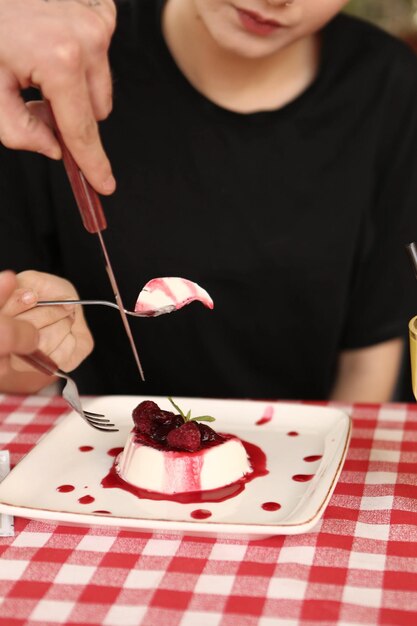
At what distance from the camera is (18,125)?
1095 mm

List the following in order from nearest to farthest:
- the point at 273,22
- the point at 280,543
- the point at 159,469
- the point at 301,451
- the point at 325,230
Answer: the point at 280,543 → the point at 159,469 → the point at 301,451 → the point at 273,22 → the point at 325,230

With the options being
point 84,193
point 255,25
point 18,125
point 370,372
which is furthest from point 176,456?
point 370,372

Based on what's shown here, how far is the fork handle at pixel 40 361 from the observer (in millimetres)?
1022

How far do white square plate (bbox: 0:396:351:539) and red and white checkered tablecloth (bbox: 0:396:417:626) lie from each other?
0.08 feet

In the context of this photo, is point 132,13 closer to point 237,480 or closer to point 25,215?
point 25,215

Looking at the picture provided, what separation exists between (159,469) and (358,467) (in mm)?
283

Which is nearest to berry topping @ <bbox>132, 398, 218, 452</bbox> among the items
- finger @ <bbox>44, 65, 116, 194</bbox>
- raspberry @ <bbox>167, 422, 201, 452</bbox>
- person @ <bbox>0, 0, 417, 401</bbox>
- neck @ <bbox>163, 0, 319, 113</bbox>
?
raspberry @ <bbox>167, 422, 201, 452</bbox>

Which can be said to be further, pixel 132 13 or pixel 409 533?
pixel 132 13

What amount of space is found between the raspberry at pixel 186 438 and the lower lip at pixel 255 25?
30.0 inches

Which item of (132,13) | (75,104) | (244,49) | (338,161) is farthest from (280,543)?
(132,13)

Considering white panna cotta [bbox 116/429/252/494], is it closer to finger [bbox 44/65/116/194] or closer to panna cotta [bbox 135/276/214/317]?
panna cotta [bbox 135/276/214/317]

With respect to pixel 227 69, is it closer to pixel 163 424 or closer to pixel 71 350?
pixel 71 350

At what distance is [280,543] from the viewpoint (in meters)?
0.96

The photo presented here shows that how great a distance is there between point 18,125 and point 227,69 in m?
0.79
